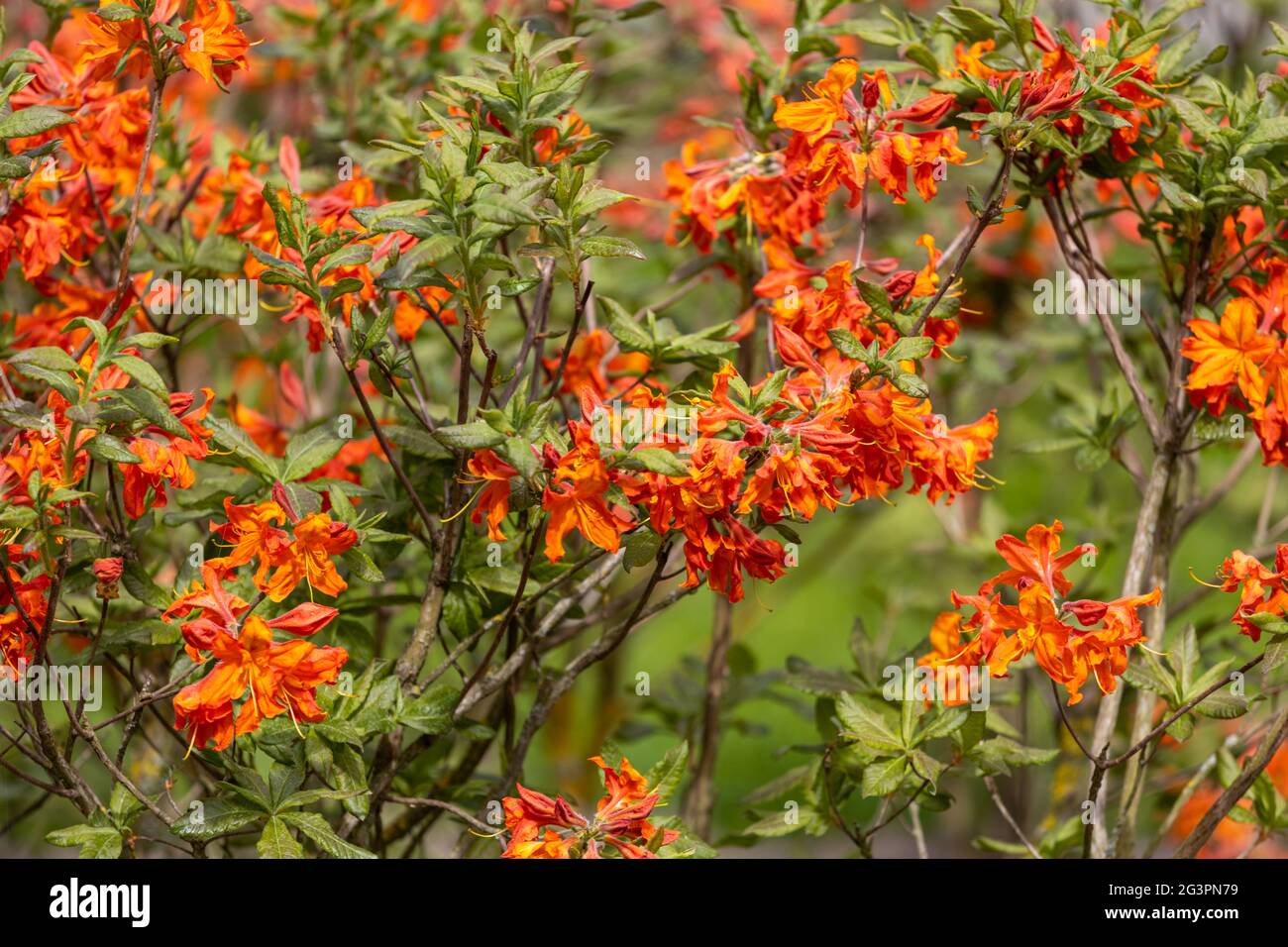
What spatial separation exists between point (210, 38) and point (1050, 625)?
1230mm

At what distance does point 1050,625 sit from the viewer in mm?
1584

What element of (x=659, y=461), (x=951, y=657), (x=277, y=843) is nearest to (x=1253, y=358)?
(x=951, y=657)

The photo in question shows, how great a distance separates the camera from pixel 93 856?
63.6 inches

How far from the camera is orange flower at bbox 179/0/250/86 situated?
1.64 meters

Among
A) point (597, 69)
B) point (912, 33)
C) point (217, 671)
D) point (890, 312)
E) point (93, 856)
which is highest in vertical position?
point (597, 69)

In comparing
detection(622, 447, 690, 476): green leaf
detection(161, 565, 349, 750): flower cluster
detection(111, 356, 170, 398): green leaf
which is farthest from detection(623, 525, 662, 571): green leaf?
detection(111, 356, 170, 398): green leaf

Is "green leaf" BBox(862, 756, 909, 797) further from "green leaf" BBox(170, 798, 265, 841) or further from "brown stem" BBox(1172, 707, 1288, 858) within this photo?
"green leaf" BBox(170, 798, 265, 841)

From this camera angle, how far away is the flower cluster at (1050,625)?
158cm

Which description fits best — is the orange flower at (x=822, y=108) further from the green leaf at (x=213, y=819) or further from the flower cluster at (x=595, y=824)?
the green leaf at (x=213, y=819)

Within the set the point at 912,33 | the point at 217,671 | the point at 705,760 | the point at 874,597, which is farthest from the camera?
the point at 874,597

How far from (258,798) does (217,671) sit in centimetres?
24

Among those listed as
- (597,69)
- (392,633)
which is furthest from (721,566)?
(597,69)

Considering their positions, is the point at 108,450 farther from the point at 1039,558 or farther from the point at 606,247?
the point at 1039,558
